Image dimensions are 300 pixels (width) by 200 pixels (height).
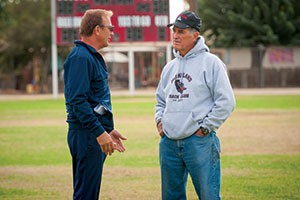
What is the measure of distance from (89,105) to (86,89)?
0.44ft

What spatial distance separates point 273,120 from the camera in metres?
22.8

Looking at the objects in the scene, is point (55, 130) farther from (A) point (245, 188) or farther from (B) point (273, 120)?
(A) point (245, 188)

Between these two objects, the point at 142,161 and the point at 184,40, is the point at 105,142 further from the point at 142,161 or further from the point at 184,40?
the point at 142,161

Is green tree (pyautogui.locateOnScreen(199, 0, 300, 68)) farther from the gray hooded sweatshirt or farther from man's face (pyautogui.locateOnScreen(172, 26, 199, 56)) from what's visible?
the gray hooded sweatshirt

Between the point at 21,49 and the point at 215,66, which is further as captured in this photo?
the point at 21,49

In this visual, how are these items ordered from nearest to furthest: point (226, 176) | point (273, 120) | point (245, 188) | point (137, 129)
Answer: point (245, 188), point (226, 176), point (137, 129), point (273, 120)

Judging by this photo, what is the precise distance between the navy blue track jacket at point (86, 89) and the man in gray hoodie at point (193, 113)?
0.57 meters

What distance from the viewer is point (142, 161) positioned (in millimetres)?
13648

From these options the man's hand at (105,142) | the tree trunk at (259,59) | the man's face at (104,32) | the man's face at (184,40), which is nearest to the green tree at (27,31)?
the tree trunk at (259,59)

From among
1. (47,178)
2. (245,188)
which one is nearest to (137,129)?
(47,178)

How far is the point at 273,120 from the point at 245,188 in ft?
41.4

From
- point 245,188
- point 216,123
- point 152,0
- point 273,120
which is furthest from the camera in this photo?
point 152,0

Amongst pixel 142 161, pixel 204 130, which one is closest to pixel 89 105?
pixel 204 130

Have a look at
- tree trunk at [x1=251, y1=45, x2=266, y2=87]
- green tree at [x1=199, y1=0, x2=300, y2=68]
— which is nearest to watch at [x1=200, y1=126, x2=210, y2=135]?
tree trunk at [x1=251, y1=45, x2=266, y2=87]
